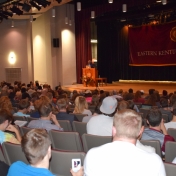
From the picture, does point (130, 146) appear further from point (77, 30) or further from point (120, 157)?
point (77, 30)

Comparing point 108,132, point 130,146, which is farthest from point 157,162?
point 108,132

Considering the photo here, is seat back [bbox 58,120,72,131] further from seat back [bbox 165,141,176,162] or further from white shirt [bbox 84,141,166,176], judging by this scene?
white shirt [bbox 84,141,166,176]

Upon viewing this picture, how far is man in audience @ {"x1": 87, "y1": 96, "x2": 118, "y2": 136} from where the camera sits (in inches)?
163

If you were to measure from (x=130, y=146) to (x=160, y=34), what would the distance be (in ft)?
52.2

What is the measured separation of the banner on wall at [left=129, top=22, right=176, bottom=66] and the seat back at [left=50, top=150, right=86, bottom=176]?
1464cm

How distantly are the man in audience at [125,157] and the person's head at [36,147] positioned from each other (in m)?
0.29

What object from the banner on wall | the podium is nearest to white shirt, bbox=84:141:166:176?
the podium

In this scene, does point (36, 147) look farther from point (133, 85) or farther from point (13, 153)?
point (133, 85)

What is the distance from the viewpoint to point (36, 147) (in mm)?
2143

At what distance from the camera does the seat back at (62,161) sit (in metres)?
2.82

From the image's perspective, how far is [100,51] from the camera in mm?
19281

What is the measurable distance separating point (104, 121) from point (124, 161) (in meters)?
2.20

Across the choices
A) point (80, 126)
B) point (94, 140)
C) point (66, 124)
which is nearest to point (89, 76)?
point (66, 124)

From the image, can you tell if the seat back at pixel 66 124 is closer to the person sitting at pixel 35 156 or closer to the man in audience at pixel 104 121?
the man in audience at pixel 104 121
